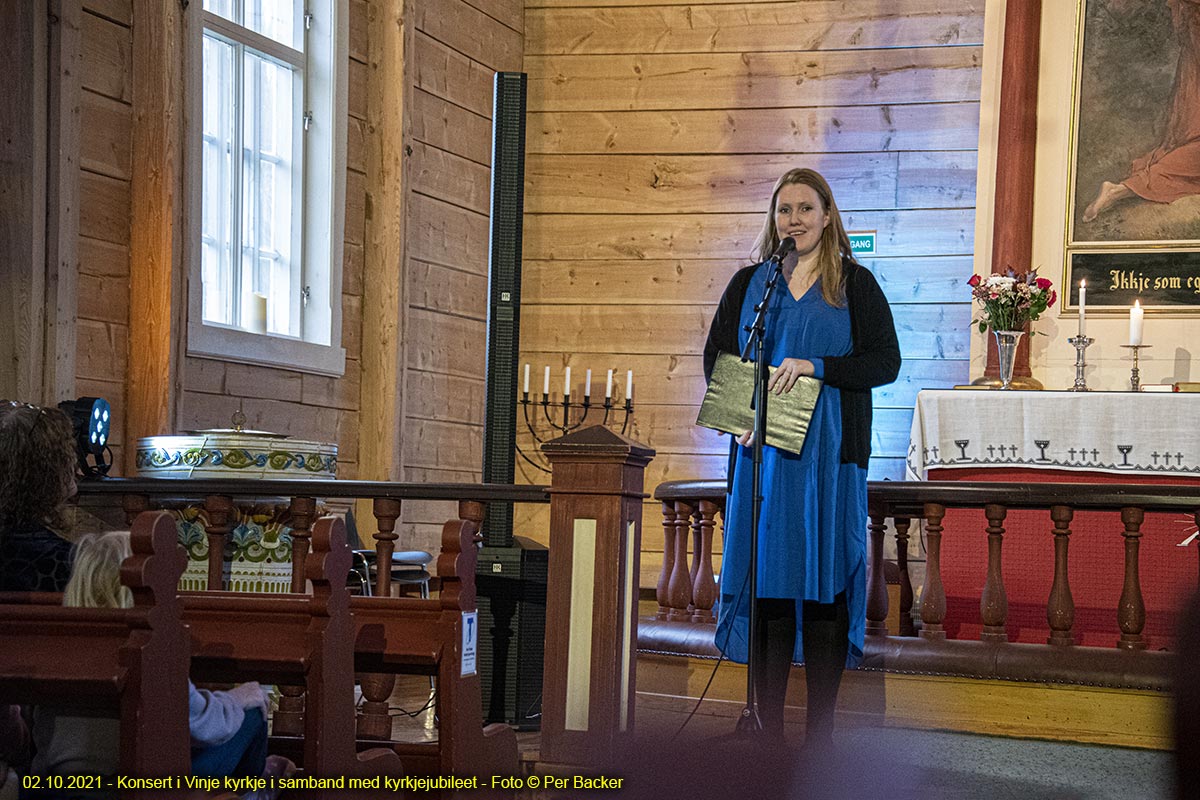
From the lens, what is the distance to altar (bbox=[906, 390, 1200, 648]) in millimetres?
4676

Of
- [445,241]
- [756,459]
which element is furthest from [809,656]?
[445,241]

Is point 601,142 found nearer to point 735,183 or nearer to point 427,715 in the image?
point 735,183

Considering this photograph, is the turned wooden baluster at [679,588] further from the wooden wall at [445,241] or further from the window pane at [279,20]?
the window pane at [279,20]

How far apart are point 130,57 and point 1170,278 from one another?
14.8ft

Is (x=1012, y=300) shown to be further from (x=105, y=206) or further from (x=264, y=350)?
(x=105, y=206)

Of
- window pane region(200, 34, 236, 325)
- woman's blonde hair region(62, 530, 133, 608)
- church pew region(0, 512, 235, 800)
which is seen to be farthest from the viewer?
window pane region(200, 34, 236, 325)

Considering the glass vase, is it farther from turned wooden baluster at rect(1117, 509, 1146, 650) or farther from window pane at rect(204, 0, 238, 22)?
window pane at rect(204, 0, 238, 22)

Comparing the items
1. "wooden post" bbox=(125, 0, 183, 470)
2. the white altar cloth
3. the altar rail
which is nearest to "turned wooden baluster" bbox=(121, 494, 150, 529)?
"wooden post" bbox=(125, 0, 183, 470)

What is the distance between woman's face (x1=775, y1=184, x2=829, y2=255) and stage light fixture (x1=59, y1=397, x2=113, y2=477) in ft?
7.34

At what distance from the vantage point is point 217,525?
3.97 m

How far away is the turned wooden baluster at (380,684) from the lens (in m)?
3.58

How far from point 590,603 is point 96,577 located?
145 centimetres

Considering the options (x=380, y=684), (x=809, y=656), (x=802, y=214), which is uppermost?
(x=802, y=214)

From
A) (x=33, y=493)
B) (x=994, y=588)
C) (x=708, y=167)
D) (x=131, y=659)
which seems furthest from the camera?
(x=708, y=167)
